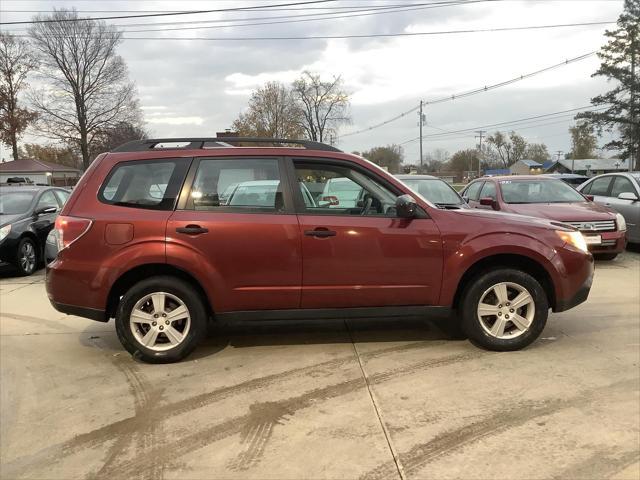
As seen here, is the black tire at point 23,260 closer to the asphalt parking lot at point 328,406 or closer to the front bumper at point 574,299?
the asphalt parking lot at point 328,406

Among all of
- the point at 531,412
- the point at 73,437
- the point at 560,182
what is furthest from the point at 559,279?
the point at 560,182

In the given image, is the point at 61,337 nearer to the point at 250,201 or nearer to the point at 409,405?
the point at 250,201

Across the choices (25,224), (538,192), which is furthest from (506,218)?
(25,224)

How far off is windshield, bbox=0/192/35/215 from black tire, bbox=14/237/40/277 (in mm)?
662

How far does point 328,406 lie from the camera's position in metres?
3.59

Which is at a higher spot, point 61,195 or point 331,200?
point 61,195

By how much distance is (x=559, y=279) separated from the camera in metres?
4.50

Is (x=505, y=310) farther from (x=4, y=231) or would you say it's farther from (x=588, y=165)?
(x=588, y=165)

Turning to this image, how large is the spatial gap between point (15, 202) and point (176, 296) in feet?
23.5

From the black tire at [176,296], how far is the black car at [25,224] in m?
5.56

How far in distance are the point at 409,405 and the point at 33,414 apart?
8.61 ft

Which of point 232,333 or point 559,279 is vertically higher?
point 559,279

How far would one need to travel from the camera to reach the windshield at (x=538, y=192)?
936cm

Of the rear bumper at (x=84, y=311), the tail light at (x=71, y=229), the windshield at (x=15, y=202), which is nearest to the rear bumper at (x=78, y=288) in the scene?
the rear bumper at (x=84, y=311)
